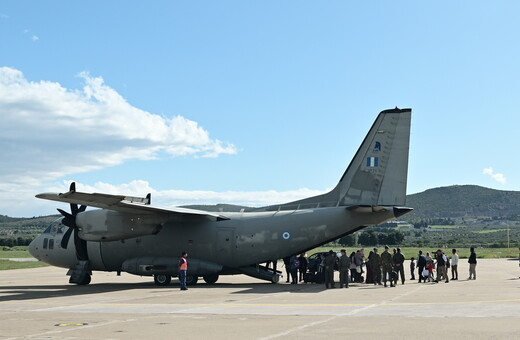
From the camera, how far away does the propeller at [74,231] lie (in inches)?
1091

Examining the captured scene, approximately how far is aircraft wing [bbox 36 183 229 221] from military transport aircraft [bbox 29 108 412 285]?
0.18 ft

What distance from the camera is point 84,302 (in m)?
20.0

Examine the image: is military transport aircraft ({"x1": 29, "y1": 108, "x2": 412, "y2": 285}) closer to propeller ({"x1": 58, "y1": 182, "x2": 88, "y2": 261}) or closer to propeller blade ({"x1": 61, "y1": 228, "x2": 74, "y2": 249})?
propeller ({"x1": 58, "y1": 182, "x2": 88, "y2": 261})

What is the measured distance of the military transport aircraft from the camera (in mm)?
25547

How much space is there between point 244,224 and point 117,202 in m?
6.15

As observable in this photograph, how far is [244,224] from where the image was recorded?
1062 inches

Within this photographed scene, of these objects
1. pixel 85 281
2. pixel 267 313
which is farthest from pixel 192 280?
pixel 267 313

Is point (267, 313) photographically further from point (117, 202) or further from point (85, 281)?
point (85, 281)

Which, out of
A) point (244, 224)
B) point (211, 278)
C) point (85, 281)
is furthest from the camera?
point (85, 281)

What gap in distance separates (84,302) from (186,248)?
7764 millimetres

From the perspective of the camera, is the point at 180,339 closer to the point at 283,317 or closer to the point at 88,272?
the point at 283,317

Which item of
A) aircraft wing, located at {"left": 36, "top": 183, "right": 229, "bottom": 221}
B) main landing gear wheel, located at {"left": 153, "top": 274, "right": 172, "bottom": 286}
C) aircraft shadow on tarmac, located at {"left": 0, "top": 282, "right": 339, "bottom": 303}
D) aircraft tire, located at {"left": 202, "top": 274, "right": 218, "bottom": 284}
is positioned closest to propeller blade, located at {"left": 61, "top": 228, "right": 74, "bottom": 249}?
aircraft shadow on tarmac, located at {"left": 0, "top": 282, "right": 339, "bottom": 303}

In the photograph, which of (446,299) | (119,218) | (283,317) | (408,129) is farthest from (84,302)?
(408,129)

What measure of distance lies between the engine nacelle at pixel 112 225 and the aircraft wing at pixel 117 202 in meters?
0.48
